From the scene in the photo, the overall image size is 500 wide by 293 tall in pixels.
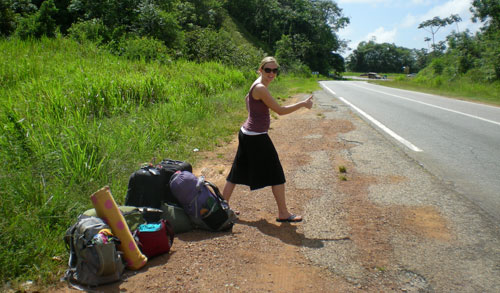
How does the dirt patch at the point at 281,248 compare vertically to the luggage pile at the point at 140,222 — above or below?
below

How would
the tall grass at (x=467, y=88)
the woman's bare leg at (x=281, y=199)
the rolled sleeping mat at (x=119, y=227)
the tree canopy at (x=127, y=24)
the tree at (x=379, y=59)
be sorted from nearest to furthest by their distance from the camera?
1. the rolled sleeping mat at (x=119, y=227)
2. the woman's bare leg at (x=281, y=199)
3. the tree canopy at (x=127, y=24)
4. the tall grass at (x=467, y=88)
5. the tree at (x=379, y=59)

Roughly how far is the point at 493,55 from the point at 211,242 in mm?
27919

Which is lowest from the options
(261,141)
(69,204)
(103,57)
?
(69,204)

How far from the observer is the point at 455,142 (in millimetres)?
7562

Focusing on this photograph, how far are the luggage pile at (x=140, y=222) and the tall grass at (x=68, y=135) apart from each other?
0.36 metres

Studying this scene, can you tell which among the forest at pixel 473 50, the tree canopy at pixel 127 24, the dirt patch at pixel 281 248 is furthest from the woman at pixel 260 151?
the forest at pixel 473 50

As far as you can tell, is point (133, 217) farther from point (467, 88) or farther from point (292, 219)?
point (467, 88)

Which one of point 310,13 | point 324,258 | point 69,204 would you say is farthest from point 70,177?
point 310,13

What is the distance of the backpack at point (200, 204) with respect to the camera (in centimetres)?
384

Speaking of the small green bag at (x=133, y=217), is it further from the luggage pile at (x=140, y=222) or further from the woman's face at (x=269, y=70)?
the woman's face at (x=269, y=70)

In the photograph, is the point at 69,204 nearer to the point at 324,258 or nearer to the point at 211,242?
the point at 211,242

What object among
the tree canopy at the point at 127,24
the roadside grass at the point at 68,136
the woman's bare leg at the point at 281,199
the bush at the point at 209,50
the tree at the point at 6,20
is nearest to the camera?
the roadside grass at the point at 68,136

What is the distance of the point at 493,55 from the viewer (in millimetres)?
25078

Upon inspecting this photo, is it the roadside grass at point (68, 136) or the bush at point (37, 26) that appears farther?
the bush at point (37, 26)
